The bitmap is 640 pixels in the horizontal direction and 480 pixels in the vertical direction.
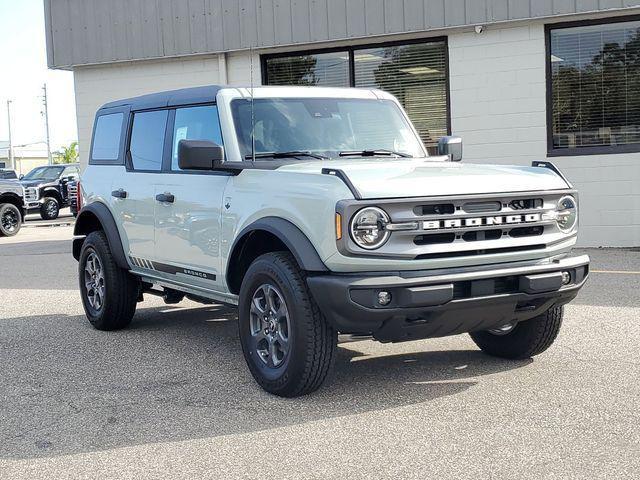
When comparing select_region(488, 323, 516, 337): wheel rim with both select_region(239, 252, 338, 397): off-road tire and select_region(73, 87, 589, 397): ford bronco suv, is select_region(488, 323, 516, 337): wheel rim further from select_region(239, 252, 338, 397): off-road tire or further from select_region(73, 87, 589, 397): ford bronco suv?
select_region(239, 252, 338, 397): off-road tire

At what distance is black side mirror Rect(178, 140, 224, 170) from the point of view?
5938 millimetres

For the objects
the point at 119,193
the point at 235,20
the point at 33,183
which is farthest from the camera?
the point at 33,183

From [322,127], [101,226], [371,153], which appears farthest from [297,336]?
[101,226]

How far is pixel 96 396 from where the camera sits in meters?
5.80

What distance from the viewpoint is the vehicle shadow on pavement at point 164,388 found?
5035 mm

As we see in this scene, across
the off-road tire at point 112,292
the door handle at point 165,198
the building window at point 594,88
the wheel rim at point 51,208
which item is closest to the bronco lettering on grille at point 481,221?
the door handle at point 165,198

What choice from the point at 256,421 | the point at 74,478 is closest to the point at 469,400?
the point at 256,421

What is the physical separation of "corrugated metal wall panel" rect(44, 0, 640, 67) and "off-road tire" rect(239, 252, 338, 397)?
9.12 metres

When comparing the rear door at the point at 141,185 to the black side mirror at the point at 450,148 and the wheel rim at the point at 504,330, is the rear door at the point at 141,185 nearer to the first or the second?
the black side mirror at the point at 450,148

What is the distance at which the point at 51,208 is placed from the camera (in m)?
28.1

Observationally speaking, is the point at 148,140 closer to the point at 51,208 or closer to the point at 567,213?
the point at 567,213

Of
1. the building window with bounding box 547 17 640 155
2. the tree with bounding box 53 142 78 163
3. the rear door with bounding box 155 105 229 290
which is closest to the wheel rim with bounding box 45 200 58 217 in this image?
the building window with bounding box 547 17 640 155

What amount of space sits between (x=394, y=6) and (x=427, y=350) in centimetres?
867

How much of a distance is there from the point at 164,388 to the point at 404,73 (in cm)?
983
